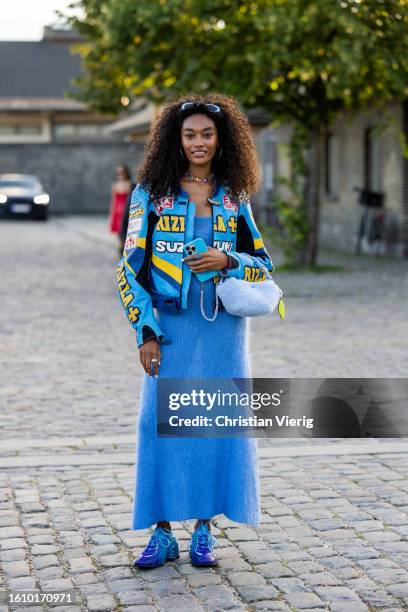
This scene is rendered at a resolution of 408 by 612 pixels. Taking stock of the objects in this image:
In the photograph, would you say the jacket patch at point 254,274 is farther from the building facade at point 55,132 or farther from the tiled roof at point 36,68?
the tiled roof at point 36,68

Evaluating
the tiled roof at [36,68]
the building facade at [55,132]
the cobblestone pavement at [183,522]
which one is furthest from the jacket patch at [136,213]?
the tiled roof at [36,68]

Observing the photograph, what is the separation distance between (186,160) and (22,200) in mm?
36383

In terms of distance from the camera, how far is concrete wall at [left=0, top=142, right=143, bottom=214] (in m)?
47.1

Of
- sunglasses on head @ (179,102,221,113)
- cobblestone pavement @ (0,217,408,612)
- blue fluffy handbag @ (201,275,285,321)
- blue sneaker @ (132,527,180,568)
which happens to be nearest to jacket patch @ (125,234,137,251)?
blue fluffy handbag @ (201,275,285,321)

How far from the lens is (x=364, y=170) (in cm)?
2481

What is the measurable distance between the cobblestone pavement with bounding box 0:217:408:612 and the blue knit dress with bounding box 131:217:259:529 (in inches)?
10.4

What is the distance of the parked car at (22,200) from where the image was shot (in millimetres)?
40312

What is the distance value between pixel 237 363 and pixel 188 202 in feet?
2.15

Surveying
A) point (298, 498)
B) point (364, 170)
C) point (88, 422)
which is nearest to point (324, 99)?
point (364, 170)

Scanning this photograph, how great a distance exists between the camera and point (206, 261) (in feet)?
14.5

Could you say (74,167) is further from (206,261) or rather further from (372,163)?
(206,261)

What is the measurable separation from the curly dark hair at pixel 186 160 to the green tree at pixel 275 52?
438 inches

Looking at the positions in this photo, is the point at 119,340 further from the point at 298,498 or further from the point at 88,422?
the point at 298,498

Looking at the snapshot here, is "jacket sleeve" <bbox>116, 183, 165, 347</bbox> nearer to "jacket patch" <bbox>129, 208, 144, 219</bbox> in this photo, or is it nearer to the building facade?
"jacket patch" <bbox>129, 208, 144, 219</bbox>
